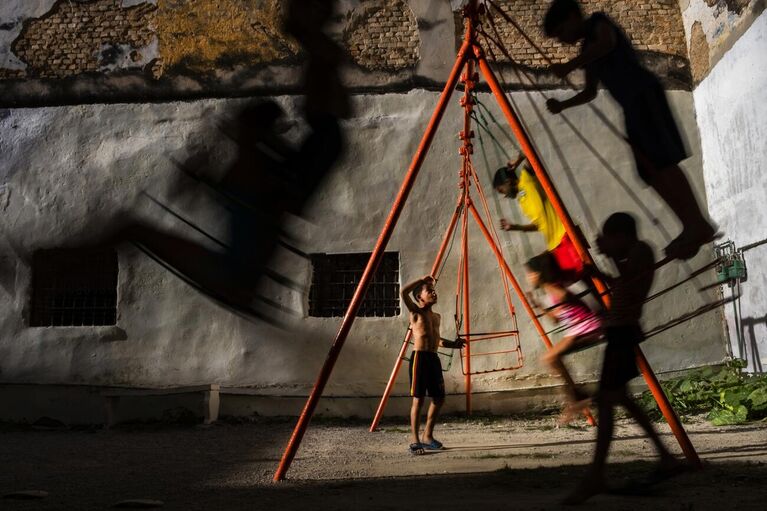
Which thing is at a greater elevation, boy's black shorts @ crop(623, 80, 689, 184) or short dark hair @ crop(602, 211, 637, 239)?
boy's black shorts @ crop(623, 80, 689, 184)

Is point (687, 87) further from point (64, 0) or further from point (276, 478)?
point (64, 0)

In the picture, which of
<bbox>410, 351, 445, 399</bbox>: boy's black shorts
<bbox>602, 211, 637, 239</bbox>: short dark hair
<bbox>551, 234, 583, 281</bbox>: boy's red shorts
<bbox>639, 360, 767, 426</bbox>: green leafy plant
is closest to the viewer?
<bbox>602, 211, 637, 239</bbox>: short dark hair

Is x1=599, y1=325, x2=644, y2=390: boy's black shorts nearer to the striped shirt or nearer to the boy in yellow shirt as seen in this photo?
the striped shirt

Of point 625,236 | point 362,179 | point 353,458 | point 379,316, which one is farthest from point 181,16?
point 625,236

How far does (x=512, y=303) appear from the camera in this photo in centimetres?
834

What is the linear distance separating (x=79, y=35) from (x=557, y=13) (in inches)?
272

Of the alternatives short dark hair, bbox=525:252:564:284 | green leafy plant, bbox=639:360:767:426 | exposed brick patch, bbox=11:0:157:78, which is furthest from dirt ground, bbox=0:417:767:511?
exposed brick patch, bbox=11:0:157:78

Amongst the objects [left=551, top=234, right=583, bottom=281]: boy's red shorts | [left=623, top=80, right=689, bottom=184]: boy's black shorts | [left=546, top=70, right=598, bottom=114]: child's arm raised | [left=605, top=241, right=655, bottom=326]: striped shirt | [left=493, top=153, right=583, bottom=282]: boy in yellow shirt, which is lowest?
[left=605, top=241, right=655, bottom=326]: striped shirt

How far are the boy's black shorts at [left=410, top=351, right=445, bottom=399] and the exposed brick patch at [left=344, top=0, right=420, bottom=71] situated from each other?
4.78m

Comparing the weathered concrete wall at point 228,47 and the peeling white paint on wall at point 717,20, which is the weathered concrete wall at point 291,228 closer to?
the weathered concrete wall at point 228,47

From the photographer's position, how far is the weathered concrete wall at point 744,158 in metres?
7.30

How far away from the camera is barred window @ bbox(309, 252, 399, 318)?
867 centimetres

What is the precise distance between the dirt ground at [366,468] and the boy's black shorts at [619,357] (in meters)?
0.56

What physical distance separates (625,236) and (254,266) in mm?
5990
